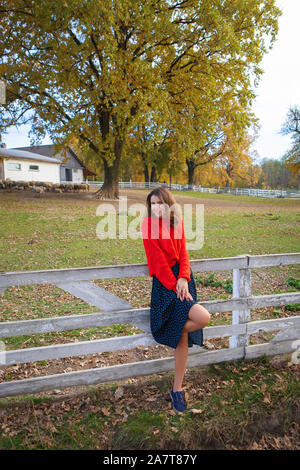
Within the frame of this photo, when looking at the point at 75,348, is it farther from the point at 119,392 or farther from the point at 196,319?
the point at 196,319

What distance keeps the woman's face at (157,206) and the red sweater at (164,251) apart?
0.07 m

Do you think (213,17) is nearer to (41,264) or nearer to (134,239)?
(134,239)

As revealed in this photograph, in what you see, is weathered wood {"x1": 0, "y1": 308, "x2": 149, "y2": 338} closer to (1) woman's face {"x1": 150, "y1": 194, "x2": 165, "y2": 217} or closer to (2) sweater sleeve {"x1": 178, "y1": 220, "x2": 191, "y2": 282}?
(2) sweater sleeve {"x1": 178, "y1": 220, "x2": 191, "y2": 282}

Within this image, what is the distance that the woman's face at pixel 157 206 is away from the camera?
3064 millimetres

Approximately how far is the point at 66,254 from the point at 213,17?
12.0 m

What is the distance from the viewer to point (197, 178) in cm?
5400

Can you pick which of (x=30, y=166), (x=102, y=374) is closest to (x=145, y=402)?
(x=102, y=374)

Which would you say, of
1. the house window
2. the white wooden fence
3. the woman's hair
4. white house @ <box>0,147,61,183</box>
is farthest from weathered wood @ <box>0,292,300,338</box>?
the house window

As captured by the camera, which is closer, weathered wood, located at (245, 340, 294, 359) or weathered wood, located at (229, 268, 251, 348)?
weathered wood, located at (229, 268, 251, 348)

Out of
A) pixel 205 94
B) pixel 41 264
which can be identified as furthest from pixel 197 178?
pixel 41 264

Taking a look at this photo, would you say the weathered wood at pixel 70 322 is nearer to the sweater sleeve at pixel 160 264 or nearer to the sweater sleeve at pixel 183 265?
the sweater sleeve at pixel 160 264

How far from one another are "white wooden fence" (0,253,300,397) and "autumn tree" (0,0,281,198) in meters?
12.2

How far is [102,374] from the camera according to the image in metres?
3.29

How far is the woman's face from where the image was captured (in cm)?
306
